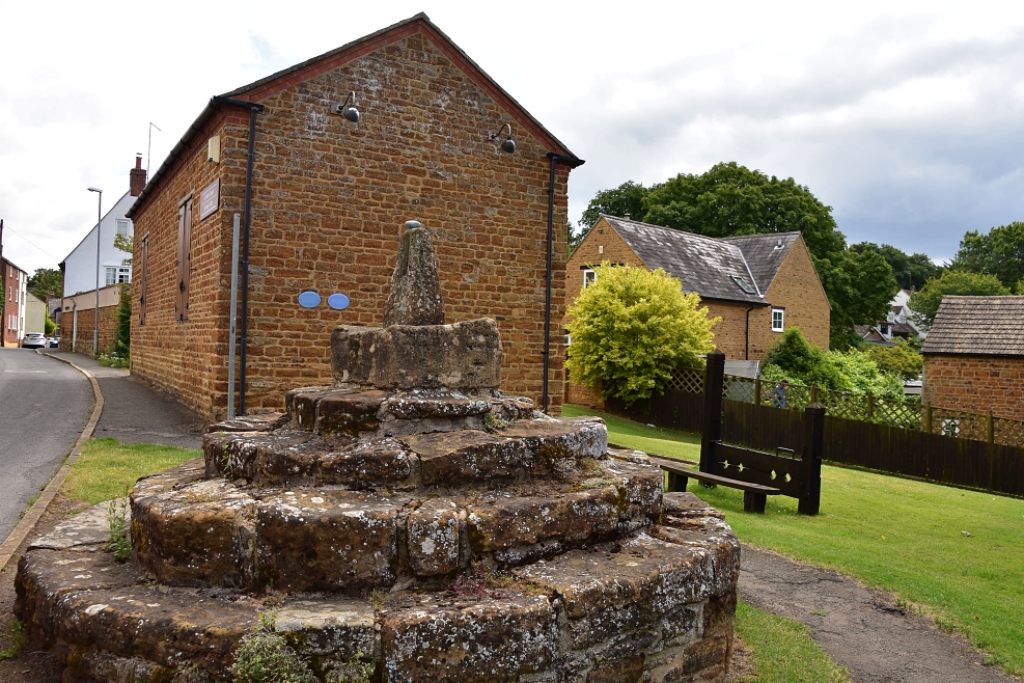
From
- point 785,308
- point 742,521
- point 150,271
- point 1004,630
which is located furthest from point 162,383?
point 785,308

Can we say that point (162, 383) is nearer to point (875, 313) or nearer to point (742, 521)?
point (742, 521)

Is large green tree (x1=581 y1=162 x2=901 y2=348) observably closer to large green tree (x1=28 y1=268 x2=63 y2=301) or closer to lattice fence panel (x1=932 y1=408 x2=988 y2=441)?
lattice fence panel (x1=932 y1=408 x2=988 y2=441)

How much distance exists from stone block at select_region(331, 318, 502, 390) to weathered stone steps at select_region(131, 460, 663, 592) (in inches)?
36.4

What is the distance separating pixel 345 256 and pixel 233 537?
28.1 feet

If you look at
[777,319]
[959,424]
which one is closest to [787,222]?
[777,319]

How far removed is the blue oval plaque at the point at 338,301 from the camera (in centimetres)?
1138

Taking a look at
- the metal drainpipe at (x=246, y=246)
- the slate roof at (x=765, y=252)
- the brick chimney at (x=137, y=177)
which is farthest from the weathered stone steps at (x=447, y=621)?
the brick chimney at (x=137, y=177)

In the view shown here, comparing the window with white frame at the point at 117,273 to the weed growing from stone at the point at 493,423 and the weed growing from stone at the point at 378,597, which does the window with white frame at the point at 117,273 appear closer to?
the weed growing from stone at the point at 493,423

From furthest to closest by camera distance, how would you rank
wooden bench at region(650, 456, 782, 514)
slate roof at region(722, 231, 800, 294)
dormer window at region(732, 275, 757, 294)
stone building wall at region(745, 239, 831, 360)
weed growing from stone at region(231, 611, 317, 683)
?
1. slate roof at region(722, 231, 800, 294)
2. dormer window at region(732, 275, 757, 294)
3. stone building wall at region(745, 239, 831, 360)
4. wooden bench at region(650, 456, 782, 514)
5. weed growing from stone at region(231, 611, 317, 683)

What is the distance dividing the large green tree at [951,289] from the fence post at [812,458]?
157 ft

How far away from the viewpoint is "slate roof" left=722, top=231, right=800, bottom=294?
32031mm

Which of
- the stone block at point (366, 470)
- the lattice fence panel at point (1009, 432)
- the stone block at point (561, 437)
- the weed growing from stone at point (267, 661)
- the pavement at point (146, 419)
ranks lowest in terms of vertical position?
the lattice fence panel at point (1009, 432)

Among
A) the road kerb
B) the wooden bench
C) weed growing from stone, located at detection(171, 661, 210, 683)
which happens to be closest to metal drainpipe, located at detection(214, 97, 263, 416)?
the road kerb

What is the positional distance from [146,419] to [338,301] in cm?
373
